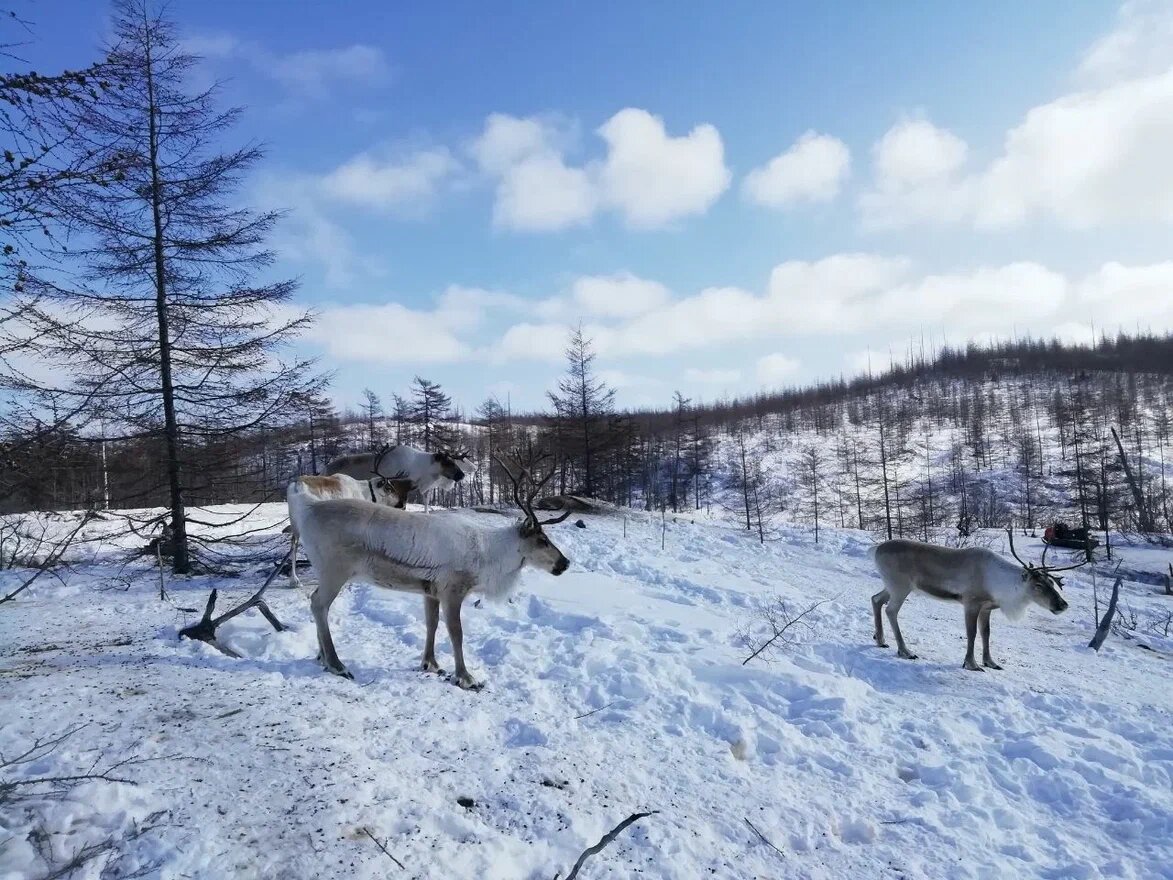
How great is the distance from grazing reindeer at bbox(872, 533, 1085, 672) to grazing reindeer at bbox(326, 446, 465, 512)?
965 centimetres

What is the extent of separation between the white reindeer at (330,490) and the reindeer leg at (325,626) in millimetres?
2024

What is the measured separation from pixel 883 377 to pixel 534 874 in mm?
133142

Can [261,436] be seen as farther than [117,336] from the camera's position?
Yes

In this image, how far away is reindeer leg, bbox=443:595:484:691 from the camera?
548 cm

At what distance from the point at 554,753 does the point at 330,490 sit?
19.7ft

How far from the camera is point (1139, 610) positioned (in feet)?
49.3

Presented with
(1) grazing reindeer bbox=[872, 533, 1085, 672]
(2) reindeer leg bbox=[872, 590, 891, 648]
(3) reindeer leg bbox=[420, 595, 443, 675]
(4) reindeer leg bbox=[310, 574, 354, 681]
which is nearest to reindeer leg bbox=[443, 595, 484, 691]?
(3) reindeer leg bbox=[420, 595, 443, 675]

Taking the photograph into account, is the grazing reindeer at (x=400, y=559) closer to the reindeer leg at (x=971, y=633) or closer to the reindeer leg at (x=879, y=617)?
the reindeer leg at (x=879, y=617)

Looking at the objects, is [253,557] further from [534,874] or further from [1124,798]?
[1124,798]

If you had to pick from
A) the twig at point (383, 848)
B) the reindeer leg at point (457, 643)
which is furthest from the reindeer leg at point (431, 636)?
the twig at point (383, 848)

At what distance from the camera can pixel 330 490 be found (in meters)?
8.96

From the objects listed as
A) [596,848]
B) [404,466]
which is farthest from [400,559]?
[404,466]

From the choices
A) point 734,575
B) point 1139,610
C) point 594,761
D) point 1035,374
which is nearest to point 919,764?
point 594,761

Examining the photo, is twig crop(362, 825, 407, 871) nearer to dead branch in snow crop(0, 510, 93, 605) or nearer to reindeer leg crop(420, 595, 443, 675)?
dead branch in snow crop(0, 510, 93, 605)
